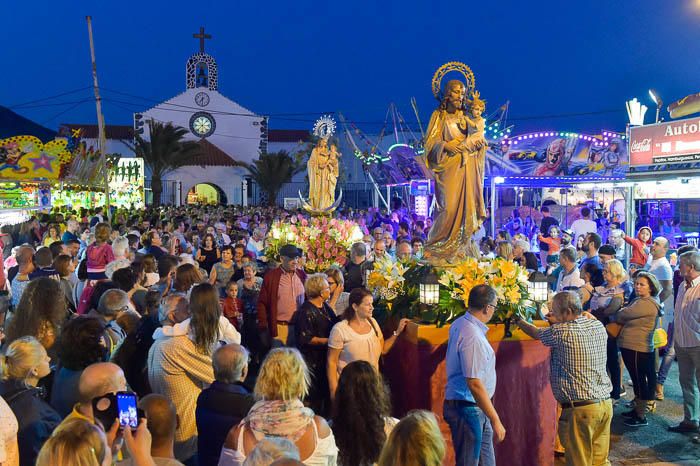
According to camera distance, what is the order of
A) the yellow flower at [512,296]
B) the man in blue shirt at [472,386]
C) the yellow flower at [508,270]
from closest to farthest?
the man in blue shirt at [472,386] < the yellow flower at [512,296] < the yellow flower at [508,270]

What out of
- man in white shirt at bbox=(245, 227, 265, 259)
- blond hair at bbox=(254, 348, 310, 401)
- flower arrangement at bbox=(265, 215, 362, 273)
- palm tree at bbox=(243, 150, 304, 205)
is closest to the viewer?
blond hair at bbox=(254, 348, 310, 401)

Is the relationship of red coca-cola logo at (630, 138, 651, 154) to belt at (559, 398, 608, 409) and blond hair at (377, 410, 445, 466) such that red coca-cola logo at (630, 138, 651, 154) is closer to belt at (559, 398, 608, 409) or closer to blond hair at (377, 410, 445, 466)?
belt at (559, 398, 608, 409)

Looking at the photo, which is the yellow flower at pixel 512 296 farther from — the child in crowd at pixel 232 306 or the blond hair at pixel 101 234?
the blond hair at pixel 101 234

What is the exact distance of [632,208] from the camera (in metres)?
13.5

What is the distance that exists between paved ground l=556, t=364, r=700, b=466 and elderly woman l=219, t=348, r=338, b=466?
3691 mm

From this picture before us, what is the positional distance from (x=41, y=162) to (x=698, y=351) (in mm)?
18430

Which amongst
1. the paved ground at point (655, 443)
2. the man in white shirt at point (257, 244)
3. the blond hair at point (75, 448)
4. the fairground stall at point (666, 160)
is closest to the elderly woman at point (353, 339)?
the paved ground at point (655, 443)

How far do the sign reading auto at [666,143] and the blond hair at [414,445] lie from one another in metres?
10.8

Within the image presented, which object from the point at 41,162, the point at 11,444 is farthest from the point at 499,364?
the point at 41,162

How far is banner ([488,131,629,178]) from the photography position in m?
19.1

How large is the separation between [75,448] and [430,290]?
3.81 m

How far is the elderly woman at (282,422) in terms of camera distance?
3201 mm

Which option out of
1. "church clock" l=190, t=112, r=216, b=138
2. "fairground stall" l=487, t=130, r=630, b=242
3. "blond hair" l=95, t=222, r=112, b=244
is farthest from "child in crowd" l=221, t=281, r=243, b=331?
"church clock" l=190, t=112, r=216, b=138

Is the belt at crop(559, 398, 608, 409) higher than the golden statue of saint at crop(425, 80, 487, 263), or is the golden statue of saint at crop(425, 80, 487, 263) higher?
the golden statue of saint at crop(425, 80, 487, 263)
